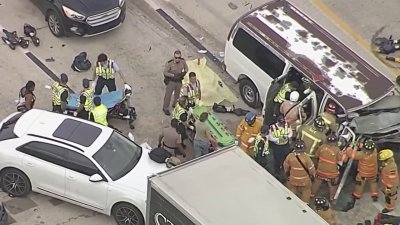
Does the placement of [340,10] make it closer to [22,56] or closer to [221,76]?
[221,76]

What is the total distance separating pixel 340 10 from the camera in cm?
2086

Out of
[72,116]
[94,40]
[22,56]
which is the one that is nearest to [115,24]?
[94,40]

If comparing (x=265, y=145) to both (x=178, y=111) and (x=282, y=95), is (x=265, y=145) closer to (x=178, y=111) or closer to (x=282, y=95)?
(x=282, y=95)

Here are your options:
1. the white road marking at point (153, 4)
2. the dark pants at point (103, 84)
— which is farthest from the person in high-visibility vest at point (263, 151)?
the white road marking at point (153, 4)

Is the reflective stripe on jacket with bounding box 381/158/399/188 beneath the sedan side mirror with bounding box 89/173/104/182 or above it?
above

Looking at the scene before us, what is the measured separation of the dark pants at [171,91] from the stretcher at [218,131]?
125cm

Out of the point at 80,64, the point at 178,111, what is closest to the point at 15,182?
the point at 178,111

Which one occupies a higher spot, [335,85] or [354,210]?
[335,85]

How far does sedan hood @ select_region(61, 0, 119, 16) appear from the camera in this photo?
61.9 ft

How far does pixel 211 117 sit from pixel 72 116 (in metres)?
2.46

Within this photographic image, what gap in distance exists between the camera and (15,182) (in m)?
15.2

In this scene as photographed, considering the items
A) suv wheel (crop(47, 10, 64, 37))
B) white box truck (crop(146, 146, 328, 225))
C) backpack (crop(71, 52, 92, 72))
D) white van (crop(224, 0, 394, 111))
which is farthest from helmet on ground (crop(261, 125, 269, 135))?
suv wheel (crop(47, 10, 64, 37))

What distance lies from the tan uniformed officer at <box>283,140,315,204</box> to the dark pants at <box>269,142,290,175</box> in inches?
16.4

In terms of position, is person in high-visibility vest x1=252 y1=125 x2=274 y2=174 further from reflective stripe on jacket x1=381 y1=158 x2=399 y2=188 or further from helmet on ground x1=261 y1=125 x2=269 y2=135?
reflective stripe on jacket x1=381 y1=158 x2=399 y2=188
